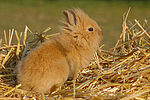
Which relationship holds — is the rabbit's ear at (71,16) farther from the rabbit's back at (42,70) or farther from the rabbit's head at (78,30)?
the rabbit's back at (42,70)

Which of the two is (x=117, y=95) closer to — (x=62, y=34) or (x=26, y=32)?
(x=62, y=34)

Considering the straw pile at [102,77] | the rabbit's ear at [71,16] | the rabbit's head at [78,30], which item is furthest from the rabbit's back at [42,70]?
the rabbit's ear at [71,16]

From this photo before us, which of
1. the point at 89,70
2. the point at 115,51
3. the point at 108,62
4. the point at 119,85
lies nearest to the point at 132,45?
the point at 115,51

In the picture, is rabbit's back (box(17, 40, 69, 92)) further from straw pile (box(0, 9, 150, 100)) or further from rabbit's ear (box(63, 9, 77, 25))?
rabbit's ear (box(63, 9, 77, 25))

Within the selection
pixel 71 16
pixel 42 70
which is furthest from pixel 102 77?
pixel 71 16

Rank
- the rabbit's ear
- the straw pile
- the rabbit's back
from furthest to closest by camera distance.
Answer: the rabbit's ear
the rabbit's back
the straw pile

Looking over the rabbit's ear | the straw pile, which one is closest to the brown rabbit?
the rabbit's ear

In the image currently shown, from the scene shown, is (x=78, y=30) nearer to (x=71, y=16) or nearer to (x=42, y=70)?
(x=71, y=16)
